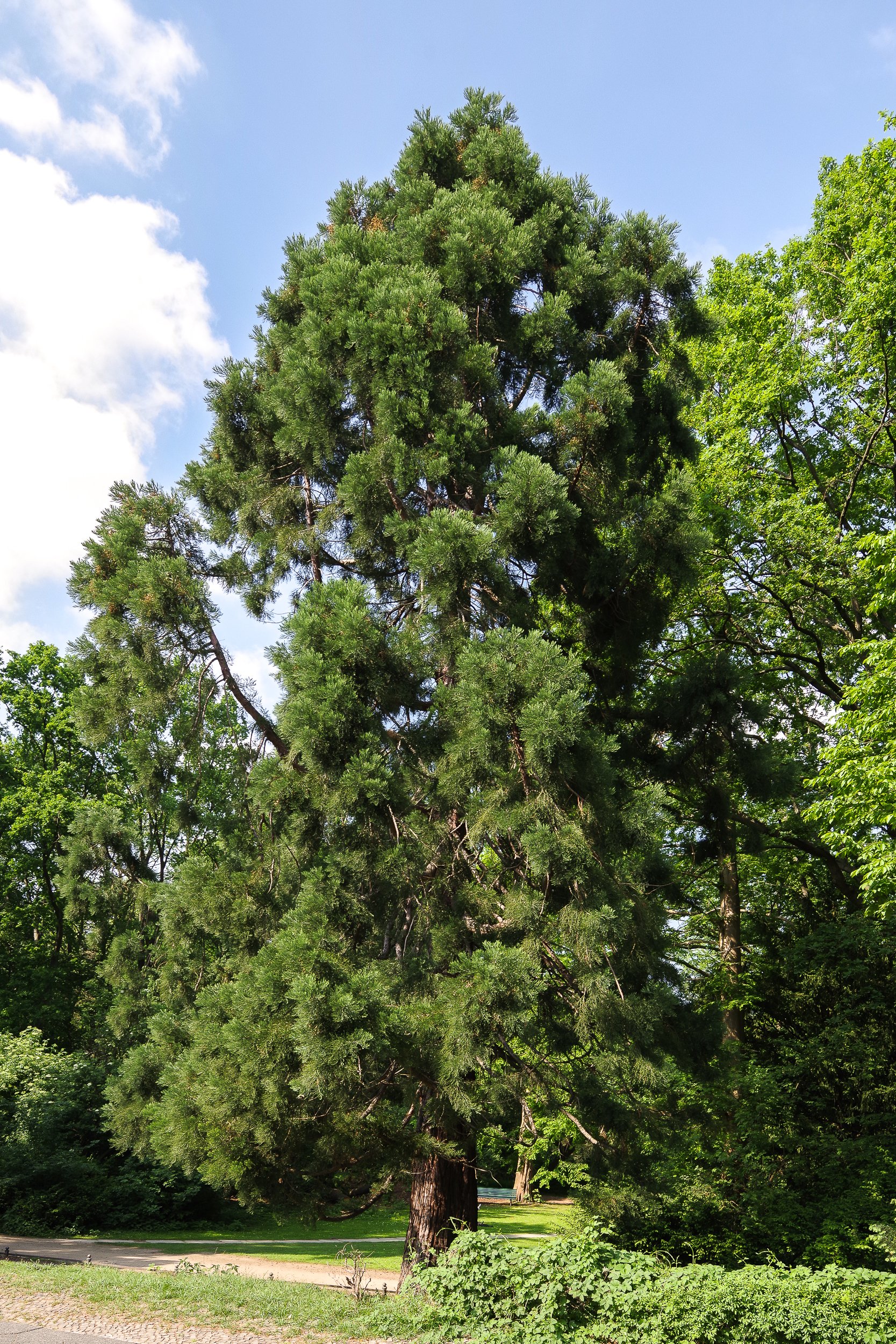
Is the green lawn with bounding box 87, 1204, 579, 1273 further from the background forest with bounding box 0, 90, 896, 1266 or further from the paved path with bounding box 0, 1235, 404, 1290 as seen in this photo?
the background forest with bounding box 0, 90, 896, 1266

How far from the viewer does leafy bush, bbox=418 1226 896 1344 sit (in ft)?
19.8

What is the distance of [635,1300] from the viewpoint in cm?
612

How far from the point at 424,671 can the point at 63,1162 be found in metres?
14.0

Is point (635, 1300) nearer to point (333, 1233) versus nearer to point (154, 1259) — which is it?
point (154, 1259)

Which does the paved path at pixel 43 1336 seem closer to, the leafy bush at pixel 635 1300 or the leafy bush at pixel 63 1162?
the leafy bush at pixel 635 1300

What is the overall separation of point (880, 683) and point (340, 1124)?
7.39 meters

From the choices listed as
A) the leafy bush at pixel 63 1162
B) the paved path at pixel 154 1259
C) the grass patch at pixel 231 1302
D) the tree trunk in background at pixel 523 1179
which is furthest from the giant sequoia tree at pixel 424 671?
the tree trunk in background at pixel 523 1179

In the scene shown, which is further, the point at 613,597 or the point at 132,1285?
the point at 613,597

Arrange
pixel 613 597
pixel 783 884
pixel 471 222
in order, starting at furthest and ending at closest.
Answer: pixel 783 884 < pixel 613 597 < pixel 471 222

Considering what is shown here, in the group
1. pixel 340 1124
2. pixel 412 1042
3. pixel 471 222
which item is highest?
pixel 471 222

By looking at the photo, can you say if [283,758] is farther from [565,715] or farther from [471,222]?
[471,222]

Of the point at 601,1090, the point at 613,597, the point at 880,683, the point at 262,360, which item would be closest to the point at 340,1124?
the point at 601,1090

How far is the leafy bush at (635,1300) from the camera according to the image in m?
6.05

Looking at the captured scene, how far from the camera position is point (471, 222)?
30.8 ft
